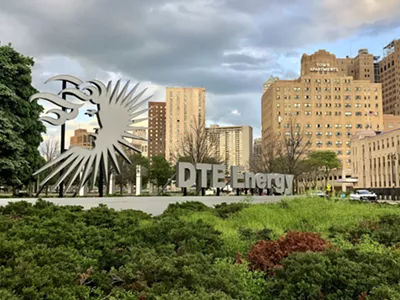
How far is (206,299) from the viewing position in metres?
4.23

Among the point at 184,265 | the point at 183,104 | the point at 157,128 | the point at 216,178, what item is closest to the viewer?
the point at 184,265

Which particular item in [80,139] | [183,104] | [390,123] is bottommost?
[80,139]

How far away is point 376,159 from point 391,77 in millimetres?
90443

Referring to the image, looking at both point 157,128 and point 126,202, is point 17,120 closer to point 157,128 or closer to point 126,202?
point 126,202

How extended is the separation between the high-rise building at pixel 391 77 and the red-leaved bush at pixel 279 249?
165910mm

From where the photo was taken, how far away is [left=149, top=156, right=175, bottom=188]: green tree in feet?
197

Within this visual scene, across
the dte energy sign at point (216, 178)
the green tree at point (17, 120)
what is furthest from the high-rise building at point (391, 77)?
the green tree at point (17, 120)

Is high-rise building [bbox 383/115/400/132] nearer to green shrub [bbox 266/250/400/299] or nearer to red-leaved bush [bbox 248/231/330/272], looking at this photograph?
red-leaved bush [bbox 248/231/330/272]

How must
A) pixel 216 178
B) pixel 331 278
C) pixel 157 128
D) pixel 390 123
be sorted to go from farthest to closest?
pixel 390 123 → pixel 157 128 → pixel 216 178 → pixel 331 278

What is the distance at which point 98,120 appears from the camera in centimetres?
1705

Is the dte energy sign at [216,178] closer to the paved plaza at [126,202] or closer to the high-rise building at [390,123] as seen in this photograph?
the paved plaza at [126,202]

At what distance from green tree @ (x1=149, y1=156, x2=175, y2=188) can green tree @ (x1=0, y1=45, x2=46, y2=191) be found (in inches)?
1411

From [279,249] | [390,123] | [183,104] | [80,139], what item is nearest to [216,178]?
[279,249]

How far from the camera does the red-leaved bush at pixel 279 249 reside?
6.39 m
